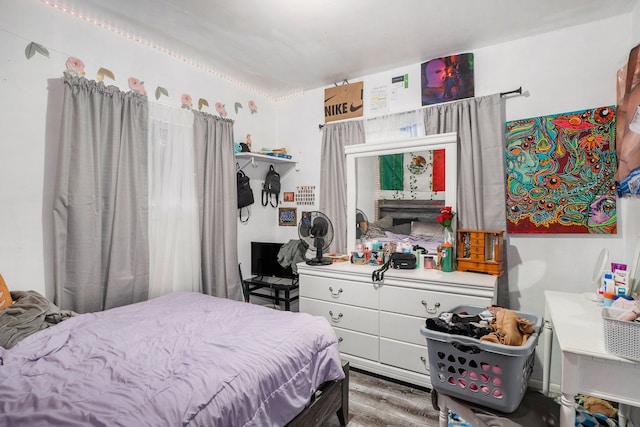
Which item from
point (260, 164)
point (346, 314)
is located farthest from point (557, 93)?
point (260, 164)

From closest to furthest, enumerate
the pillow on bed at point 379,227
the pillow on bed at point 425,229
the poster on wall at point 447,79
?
the poster on wall at point 447,79 → the pillow on bed at point 425,229 → the pillow on bed at point 379,227

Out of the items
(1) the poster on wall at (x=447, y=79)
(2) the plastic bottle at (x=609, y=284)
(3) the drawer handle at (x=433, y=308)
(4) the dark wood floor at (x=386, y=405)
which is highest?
(1) the poster on wall at (x=447, y=79)

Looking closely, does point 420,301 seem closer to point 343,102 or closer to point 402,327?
point 402,327

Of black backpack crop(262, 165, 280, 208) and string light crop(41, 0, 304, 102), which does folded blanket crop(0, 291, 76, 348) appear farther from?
black backpack crop(262, 165, 280, 208)

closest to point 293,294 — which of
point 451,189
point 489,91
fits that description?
point 451,189

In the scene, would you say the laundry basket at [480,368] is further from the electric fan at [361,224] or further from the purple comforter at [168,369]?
the electric fan at [361,224]

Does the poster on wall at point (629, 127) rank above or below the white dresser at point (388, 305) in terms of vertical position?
above

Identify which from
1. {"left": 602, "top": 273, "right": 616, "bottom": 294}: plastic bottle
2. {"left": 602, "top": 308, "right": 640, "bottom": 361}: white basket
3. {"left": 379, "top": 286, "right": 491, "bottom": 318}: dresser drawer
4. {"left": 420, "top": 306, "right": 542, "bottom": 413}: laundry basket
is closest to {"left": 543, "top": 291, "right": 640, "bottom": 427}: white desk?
{"left": 602, "top": 308, "right": 640, "bottom": 361}: white basket

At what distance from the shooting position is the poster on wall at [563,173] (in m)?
2.15

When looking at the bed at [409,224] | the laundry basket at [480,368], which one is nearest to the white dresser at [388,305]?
the bed at [409,224]

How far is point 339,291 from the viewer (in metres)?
2.62

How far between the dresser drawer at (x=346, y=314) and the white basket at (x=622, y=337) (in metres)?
1.50

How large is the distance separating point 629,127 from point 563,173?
502 mm

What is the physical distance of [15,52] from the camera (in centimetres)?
191
